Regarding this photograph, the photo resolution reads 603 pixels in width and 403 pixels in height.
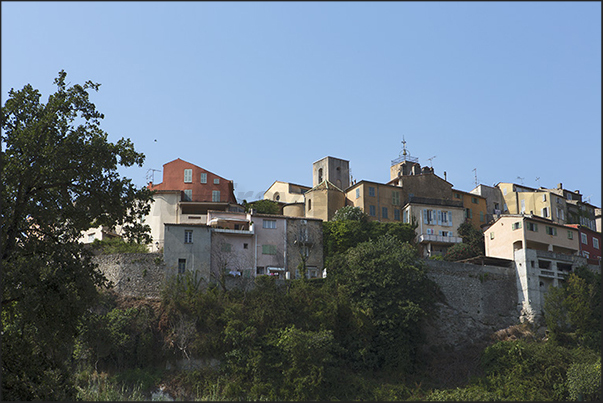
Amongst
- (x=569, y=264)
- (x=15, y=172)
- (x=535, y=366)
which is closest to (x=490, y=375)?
(x=535, y=366)

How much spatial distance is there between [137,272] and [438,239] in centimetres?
2684

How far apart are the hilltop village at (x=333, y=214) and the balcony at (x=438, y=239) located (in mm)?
115

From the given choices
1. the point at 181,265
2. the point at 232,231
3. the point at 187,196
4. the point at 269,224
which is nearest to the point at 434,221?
the point at 269,224

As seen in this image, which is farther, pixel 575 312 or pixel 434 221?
pixel 434 221

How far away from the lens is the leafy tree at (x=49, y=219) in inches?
809

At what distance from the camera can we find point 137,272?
48125mm

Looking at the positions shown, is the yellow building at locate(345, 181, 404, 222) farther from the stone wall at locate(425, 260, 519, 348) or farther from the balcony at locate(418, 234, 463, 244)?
the stone wall at locate(425, 260, 519, 348)

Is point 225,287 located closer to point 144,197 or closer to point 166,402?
point 166,402

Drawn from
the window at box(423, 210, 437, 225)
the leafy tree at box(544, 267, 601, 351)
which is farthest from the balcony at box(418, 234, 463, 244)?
the leafy tree at box(544, 267, 601, 351)

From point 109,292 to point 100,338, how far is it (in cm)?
690

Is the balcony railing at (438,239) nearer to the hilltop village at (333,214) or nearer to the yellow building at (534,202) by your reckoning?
the hilltop village at (333,214)

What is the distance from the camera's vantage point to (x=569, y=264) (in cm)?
5450

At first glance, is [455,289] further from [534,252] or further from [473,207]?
[473,207]

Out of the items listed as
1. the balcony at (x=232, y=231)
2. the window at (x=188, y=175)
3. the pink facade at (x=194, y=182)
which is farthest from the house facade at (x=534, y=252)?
the window at (x=188, y=175)
